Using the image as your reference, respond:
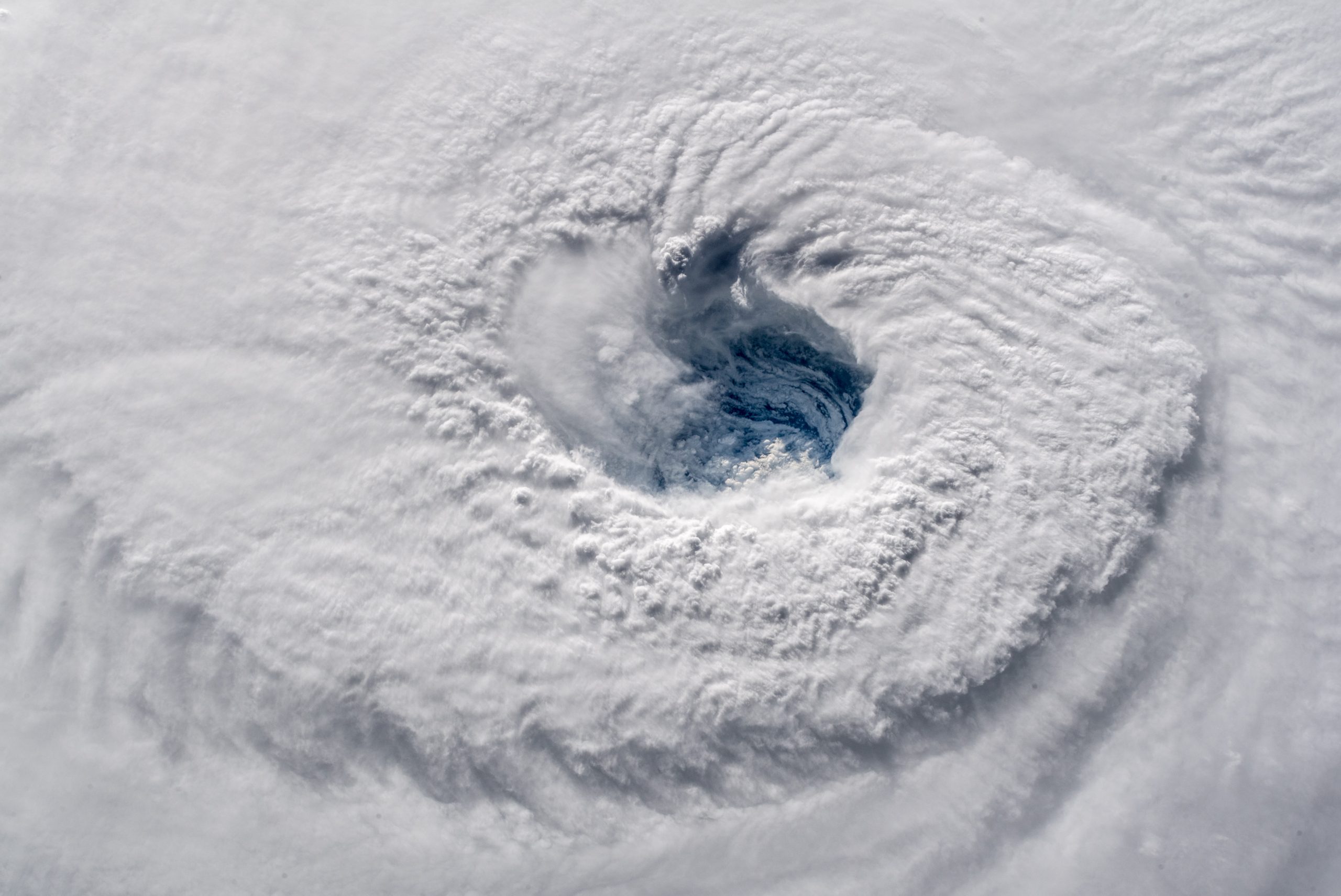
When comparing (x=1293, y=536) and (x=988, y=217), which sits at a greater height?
(x=988, y=217)

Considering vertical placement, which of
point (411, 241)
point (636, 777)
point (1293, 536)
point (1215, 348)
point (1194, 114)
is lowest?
point (636, 777)

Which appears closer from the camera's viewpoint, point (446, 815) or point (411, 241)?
point (446, 815)

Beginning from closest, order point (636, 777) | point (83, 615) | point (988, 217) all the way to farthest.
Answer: point (636, 777)
point (83, 615)
point (988, 217)

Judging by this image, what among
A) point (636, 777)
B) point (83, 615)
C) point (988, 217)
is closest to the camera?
point (636, 777)

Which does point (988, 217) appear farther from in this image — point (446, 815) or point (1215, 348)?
point (446, 815)

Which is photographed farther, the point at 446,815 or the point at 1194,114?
the point at 1194,114

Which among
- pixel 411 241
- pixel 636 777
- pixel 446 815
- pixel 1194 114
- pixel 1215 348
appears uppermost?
pixel 1194 114

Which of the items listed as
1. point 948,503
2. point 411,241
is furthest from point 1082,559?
point 411,241

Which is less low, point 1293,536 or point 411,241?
point 1293,536

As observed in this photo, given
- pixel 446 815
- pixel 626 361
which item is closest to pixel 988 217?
pixel 626 361

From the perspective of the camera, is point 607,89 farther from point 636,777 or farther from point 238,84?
point 636,777
